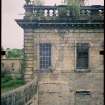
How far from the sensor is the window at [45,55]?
60.1 feet

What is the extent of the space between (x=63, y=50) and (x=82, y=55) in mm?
963

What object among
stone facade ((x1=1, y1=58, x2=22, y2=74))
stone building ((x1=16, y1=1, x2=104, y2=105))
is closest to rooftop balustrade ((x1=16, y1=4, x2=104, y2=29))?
stone building ((x1=16, y1=1, x2=104, y2=105))

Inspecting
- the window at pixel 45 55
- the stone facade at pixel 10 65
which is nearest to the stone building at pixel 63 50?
the window at pixel 45 55

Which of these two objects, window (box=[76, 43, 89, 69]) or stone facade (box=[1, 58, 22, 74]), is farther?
window (box=[76, 43, 89, 69])

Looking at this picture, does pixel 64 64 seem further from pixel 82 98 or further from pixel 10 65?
pixel 10 65

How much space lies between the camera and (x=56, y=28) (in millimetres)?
18453

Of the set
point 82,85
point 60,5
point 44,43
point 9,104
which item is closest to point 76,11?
point 60,5

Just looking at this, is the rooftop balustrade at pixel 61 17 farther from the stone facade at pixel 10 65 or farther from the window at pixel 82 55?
the stone facade at pixel 10 65

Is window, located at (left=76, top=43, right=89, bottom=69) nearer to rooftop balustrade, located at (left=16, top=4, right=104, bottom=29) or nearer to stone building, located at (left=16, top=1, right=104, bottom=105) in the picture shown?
stone building, located at (left=16, top=1, right=104, bottom=105)

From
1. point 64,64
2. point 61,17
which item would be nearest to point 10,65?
point 64,64

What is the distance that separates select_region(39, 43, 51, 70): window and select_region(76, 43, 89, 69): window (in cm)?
143

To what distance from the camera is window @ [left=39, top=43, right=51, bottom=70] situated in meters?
18.3

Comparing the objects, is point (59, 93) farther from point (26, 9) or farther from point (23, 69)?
point (26, 9)

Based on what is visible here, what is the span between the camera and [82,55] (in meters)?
18.2
